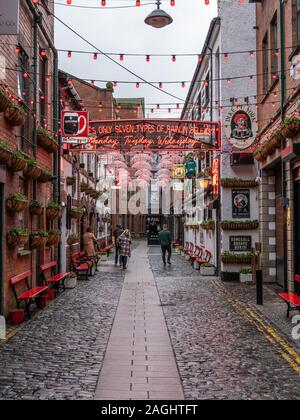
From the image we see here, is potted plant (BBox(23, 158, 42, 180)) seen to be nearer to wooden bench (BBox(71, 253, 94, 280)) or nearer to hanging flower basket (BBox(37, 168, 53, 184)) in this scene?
hanging flower basket (BBox(37, 168, 53, 184))

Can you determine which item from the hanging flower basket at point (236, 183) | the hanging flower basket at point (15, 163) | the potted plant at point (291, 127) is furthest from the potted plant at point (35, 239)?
the hanging flower basket at point (236, 183)

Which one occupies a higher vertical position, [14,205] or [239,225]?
[14,205]

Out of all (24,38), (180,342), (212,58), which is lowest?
(180,342)

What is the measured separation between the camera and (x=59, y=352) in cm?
823

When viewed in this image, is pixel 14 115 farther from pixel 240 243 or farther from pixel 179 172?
pixel 179 172

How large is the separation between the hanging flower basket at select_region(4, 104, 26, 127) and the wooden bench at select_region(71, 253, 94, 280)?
329 inches

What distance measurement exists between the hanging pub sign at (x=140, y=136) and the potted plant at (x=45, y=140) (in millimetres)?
2931

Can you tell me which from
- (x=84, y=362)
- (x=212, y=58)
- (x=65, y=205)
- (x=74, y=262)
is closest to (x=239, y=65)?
(x=212, y=58)

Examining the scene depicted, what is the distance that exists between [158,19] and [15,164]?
13.4 feet

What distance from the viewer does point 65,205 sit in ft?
63.4

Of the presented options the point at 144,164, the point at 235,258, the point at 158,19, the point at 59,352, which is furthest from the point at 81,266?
the point at 144,164

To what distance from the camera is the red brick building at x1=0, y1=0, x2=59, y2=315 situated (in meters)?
10.8
